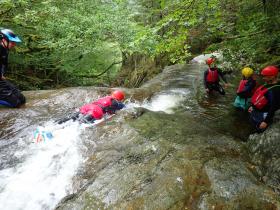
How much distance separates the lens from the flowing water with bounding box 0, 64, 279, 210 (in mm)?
3838

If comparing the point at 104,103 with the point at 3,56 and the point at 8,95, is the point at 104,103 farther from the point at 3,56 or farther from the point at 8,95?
the point at 3,56

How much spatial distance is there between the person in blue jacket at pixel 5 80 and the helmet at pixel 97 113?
227cm

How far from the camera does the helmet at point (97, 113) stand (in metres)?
6.76

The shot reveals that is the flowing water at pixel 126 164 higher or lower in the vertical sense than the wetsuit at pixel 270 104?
lower

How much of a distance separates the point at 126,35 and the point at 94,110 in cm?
533

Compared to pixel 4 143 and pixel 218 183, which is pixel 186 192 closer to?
pixel 218 183

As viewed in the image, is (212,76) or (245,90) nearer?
(245,90)

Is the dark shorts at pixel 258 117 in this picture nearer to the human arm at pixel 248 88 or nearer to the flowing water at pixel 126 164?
the flowing water at pixel 126 164

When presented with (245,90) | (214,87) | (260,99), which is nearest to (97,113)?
(260,99)

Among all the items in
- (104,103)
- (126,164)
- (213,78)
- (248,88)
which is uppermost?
(248,88)

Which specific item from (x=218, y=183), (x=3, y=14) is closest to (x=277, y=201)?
(x=218, y=183)

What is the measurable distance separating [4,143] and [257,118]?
5817 millimetres

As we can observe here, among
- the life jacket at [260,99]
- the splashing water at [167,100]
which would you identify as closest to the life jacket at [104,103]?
the splashing water at [167,100]

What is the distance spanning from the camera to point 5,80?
7113 mm
